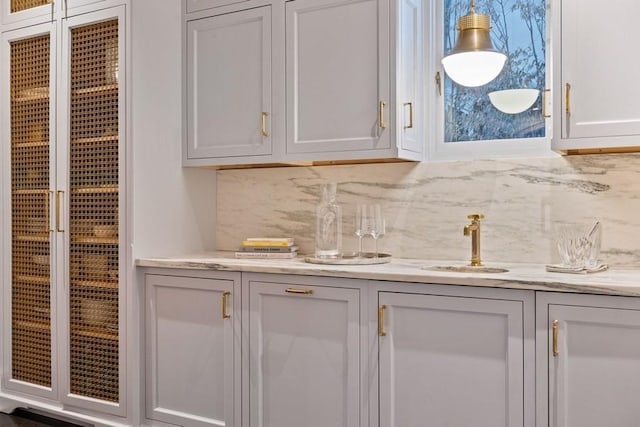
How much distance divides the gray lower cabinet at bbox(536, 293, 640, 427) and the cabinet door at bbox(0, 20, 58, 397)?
2231 millimetres

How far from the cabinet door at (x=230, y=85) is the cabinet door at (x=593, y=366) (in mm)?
1497

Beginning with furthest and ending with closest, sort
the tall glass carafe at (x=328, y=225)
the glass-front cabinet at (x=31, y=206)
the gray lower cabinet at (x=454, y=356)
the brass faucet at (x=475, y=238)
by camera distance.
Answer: the glass-front cabinet at (x=31, y=206) → the tall glass carafe at (x=328, y=225) → the brass faucet at (x=475, y=238) → the gray lower cabinet at (x=454, y=356)

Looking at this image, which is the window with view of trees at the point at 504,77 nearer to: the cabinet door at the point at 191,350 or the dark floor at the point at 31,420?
the cabinet door at the point at 191,350

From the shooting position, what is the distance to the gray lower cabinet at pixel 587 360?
6.05 ft

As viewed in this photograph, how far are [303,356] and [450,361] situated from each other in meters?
0.60

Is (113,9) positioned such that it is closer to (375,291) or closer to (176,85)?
(176,85)

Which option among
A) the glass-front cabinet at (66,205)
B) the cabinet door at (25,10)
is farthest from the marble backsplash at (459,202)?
the cabinet door at (25,10)

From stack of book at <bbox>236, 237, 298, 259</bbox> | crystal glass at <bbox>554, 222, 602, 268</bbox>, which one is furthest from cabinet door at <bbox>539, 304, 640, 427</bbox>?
stack of book at <bbox>236, 237, 298, 259</bbox>

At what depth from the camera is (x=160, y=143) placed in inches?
113

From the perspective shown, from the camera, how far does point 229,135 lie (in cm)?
288

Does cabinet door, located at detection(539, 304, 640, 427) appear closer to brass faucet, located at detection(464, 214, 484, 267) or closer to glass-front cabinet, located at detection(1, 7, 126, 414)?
brass faucet, located at detection(464, 214, 484, 267)

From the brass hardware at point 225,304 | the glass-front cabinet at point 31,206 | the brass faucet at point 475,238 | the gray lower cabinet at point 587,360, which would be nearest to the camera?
the gray lower cabinet at point 587,360

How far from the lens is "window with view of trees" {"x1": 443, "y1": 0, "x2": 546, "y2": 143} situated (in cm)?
257

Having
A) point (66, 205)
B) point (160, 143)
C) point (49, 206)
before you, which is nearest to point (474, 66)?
point (160, 143)
